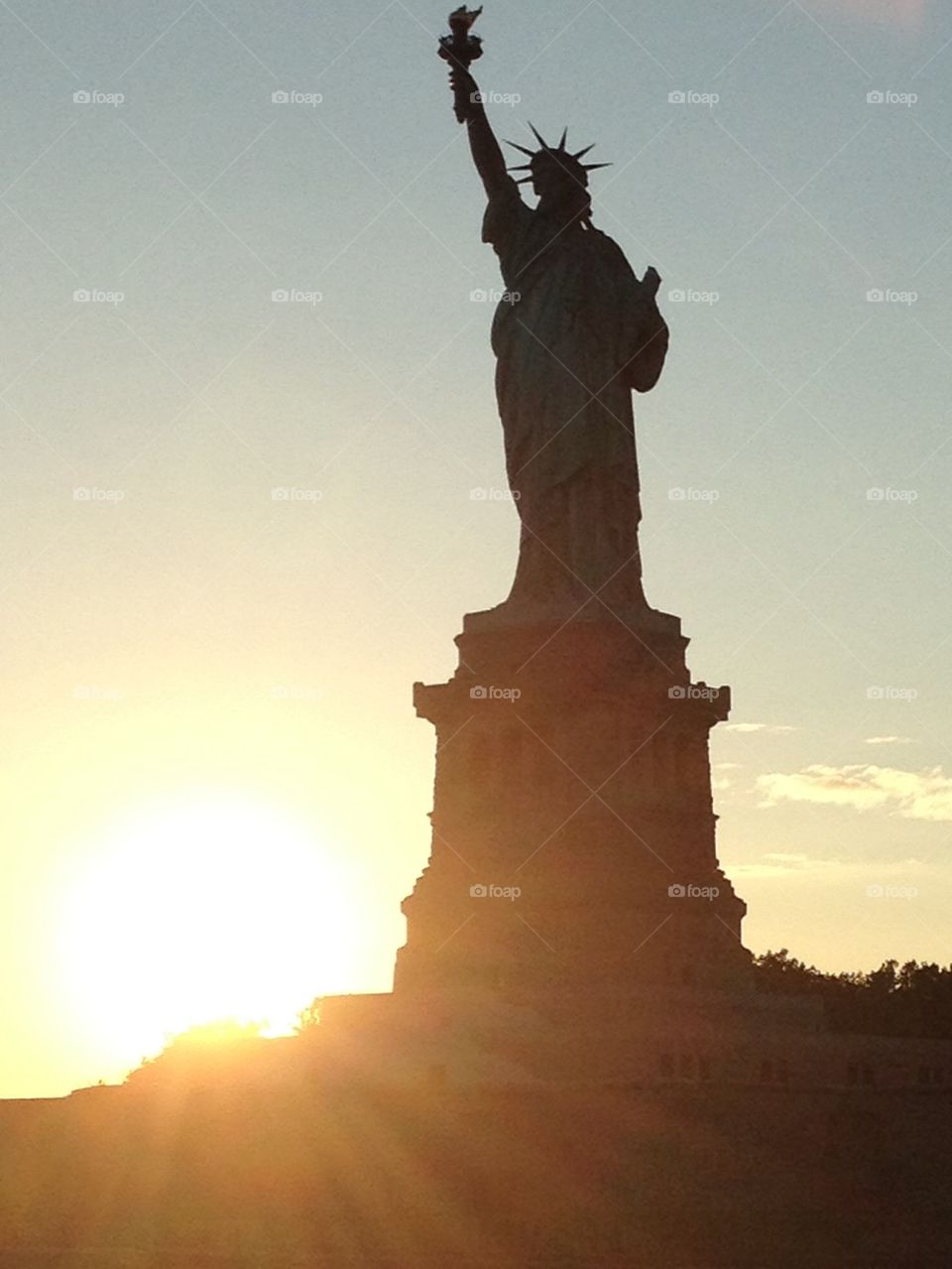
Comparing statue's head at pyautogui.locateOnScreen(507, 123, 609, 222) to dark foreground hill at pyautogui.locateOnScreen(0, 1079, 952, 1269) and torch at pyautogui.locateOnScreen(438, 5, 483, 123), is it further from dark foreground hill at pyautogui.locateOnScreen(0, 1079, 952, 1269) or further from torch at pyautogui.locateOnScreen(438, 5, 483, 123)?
dark foreground hill at pyautogui.locateOnScreen(0, 1079, 952, 1269)

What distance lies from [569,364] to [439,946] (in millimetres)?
9044

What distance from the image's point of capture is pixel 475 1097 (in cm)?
2083

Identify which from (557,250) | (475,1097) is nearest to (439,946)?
(475,1097)

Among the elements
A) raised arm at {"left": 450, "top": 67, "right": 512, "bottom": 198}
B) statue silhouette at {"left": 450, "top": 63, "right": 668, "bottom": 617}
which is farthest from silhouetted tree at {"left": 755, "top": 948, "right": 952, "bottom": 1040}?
raised arm at {"left": 450, "top": 67, "right": 512, "bottom": 198}

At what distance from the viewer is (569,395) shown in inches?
1147

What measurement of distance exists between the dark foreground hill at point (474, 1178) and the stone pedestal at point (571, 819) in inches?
200

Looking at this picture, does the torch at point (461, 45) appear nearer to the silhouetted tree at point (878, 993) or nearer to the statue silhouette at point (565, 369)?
the statue silhouette at point (565, 369)

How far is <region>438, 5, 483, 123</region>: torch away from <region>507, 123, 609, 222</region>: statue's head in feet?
5.20

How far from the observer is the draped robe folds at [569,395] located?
2883 centimetres

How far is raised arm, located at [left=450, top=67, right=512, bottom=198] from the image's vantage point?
2898 cm

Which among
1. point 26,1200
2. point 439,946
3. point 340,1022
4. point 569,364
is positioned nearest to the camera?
point 26,1200

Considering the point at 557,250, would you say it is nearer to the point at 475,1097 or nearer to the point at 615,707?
the point at 615,707

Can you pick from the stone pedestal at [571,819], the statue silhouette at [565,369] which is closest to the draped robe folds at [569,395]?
→ the statue silhouette at [565,369]

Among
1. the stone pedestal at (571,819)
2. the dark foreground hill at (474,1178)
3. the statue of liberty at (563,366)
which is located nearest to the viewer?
the dark foreground hill at (474,1178)
